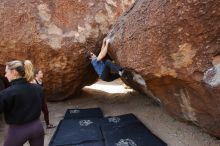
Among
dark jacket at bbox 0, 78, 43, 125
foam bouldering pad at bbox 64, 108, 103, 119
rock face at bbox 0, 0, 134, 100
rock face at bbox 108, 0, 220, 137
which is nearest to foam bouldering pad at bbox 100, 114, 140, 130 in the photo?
foam bouldering pad at bbox 64, 108, 103, 119

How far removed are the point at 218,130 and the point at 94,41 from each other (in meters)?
2.50

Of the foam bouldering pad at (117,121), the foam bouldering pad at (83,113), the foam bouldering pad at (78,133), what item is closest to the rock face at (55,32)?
the foam bouldering pad at (83,113)

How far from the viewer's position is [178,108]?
14.8 ft

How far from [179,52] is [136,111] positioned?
6.52 ft

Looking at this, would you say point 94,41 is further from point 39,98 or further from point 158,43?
point 39,98

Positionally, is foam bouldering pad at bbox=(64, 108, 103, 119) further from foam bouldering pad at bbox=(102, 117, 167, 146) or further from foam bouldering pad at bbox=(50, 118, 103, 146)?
foam bouldering pad at bbox=(102, 117, 167, 146)

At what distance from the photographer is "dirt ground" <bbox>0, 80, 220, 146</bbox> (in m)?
4.50

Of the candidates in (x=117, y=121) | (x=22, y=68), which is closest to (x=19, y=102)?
(x=22, y=68)

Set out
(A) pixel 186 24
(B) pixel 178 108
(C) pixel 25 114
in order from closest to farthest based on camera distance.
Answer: (C) pixel 25 114, (A) pixel 186 24, (B) pixel 178 108

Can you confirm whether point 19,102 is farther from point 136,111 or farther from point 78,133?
point 136,111

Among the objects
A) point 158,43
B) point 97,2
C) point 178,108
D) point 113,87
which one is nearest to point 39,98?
point 158,43

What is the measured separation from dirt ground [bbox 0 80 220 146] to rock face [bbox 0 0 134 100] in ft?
1.82

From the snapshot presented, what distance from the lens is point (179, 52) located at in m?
3.83

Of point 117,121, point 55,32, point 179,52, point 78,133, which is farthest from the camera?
point 55,32
